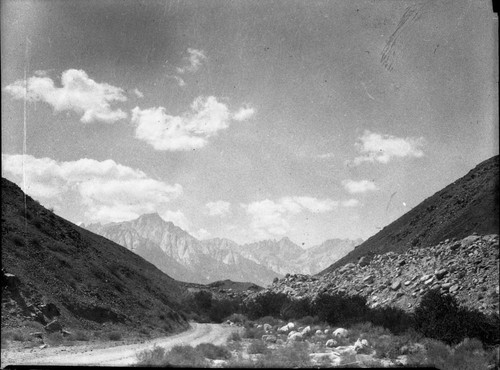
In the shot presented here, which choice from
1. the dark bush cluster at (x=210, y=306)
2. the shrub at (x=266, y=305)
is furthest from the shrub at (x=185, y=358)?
the dark bush cluster at (x=210, y=306)

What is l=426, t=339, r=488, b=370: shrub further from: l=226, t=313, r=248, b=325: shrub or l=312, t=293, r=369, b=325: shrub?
l=226, t=313, r=248, b=325: shrub

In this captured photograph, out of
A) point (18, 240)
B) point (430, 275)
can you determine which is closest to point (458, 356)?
point (430, 275)

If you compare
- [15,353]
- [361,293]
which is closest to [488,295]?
[361,293]

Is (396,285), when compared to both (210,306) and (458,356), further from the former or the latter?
(210,306)

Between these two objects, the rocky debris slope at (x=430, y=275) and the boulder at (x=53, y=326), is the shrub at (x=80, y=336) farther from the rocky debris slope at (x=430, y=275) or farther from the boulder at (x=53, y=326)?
the rocky debris slope at (x=430, y=275)

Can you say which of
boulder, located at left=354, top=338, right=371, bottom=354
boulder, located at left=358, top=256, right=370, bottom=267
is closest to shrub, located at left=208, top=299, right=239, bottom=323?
boulder, located at left=358, top=256, right=370, bottom=267
